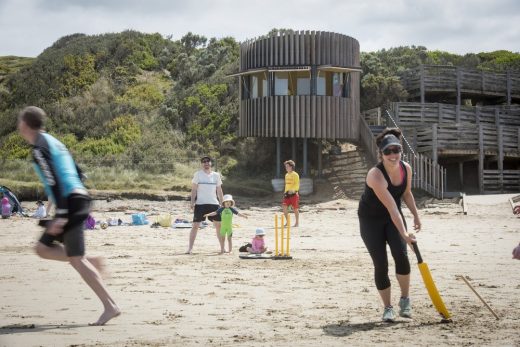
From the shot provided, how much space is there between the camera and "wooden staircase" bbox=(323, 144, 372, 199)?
→ 2676cm

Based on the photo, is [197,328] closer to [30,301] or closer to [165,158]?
[30,301]

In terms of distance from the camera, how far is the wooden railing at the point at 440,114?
106ft

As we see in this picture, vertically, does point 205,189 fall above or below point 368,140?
below

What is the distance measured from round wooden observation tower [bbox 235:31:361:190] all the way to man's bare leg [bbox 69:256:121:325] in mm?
21894

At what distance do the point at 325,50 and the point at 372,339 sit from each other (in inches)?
919

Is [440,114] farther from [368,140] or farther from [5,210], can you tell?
[5,210]

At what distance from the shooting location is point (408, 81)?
121 ft

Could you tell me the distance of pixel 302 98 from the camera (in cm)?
2811

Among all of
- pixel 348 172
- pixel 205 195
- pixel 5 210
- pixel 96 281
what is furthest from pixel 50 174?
pixel 348 172

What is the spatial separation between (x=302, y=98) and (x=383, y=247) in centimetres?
2165

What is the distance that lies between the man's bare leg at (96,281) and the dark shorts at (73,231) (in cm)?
8

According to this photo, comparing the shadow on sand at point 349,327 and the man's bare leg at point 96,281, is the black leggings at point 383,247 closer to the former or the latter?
the shadow on sand at point 349,327

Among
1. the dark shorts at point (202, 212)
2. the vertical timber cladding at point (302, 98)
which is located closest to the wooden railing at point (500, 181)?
the vertical timber cladding at point (302, 98)

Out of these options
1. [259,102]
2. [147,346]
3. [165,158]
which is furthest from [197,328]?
[165,158]
